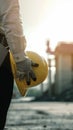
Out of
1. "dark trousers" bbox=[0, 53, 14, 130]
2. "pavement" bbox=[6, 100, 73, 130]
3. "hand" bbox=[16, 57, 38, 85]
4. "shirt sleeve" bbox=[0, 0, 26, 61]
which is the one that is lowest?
"pavement" bbox=[6, 100, 73, 130]

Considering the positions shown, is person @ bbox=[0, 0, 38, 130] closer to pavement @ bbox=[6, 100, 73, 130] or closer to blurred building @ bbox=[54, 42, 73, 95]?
pavement @ bbox=[6, 100, 73, 130]

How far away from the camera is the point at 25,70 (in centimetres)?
387

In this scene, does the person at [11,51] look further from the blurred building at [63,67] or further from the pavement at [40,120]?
the blurred building at [63,67]

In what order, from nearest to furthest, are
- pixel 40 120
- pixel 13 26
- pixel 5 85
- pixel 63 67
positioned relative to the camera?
pixel 13 26, pixel 5 85, pixel 40 120, pixel 63 67

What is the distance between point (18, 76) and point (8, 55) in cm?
17

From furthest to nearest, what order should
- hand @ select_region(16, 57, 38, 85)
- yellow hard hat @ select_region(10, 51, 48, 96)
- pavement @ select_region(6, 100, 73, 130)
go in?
pavement @ select_region(6, 100, 73, 130)
yellow hard hat @ select_region(10, 51, 48, 96)
hand @ select_region(16, 57, 38, 85)

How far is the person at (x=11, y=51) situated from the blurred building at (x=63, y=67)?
39.7 metres

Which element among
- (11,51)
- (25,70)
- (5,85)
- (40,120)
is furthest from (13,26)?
(40,120)

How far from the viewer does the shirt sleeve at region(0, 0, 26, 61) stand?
3875 millimetres

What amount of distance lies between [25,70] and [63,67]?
4143 cm

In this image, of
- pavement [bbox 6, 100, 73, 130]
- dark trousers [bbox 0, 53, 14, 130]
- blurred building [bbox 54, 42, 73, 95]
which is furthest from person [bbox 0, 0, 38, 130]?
blurred building [bbox 54, 42, 73, 95]

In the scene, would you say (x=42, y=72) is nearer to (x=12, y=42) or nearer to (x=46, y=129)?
(x=12, y=42)

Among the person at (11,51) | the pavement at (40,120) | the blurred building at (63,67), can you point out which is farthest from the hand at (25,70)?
the blurred building at (63,67)

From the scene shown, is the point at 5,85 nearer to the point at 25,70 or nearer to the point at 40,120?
the point at 25,70
